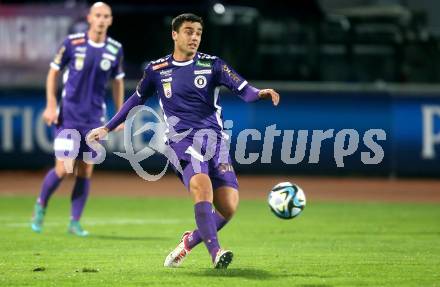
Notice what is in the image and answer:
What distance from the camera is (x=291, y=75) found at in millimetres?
21594

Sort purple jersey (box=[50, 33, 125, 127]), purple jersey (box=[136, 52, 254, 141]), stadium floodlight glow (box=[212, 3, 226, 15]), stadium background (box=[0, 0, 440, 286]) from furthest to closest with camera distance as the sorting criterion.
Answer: stadium floodlight glow (box=[212, 3, 226, 15]) → stadium background (box=[0, 0, 440, 286]) → purple jersey (box=[50, 33, 125, 127]) → purple jersey (box=[136, 52, 254, 141])

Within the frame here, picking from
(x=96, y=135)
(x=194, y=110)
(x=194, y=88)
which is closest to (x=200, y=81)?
(x=194, y=88)

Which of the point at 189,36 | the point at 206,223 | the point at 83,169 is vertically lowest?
the point at 206,223

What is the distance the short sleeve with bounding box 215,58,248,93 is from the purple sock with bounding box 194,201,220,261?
1.04 meters

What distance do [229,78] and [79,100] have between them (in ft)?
12.9

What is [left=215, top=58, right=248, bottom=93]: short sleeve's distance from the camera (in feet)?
29.9

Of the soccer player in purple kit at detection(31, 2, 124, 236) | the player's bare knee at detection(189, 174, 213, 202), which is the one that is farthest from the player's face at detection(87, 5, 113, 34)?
the player's bare knee at detection(189, 174, 213, 202)

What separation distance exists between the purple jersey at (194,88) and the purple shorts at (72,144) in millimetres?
3472

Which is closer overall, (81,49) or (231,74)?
(231,74)

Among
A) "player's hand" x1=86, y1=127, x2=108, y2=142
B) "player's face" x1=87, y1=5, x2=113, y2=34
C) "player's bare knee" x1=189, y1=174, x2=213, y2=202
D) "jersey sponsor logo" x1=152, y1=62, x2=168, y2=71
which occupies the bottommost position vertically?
"player's bare knee" x1=189, y1=174, x2=213, y2=202

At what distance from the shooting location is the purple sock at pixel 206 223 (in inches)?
344

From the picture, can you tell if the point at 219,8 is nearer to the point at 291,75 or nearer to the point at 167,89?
the point at 291,75

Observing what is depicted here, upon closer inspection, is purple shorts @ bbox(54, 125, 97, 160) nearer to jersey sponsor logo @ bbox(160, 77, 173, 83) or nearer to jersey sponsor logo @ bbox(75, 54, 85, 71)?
jersey sponsor logo @ bbox(75, 54, 85, 71)

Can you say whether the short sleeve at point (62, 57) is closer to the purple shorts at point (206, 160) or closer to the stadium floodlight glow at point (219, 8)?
the purple shorts at point (206, 160)
